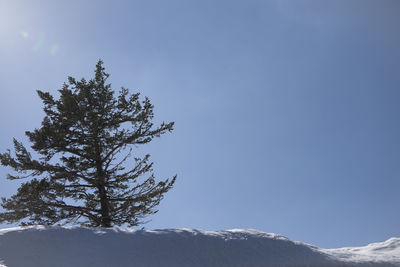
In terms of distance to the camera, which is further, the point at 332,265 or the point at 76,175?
the point at 76,175

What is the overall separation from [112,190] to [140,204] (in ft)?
4.70

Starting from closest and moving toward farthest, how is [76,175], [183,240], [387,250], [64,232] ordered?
[64,232] < [183,240] < [387,250] < [76,175]

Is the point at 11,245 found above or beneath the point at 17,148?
beneath

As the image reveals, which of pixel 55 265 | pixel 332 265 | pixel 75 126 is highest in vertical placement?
pixel 75 126

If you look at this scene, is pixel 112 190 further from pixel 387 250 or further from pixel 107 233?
pixel 387 250

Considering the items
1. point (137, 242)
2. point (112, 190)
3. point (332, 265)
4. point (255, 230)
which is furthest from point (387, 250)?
point (112, 190)

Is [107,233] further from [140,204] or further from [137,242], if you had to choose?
[140,204]

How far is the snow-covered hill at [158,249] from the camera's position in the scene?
4.09m

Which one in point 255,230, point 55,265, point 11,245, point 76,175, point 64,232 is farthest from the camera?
point 76,175

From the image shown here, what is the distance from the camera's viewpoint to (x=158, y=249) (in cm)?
461

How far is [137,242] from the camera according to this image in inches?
182

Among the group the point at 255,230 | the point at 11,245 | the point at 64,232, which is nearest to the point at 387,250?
the point at 255,230

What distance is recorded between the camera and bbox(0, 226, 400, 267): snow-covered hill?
409 centimetres

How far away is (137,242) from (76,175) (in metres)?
10.5
